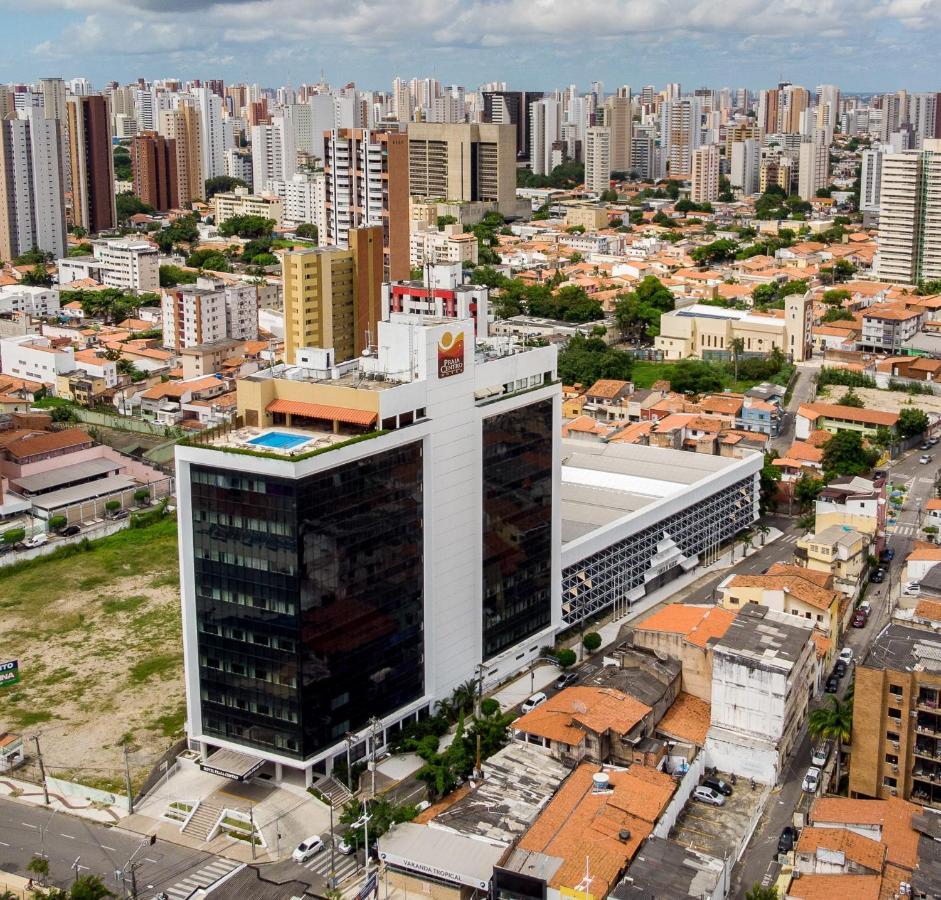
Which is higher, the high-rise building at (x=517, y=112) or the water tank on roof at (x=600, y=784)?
the high-rise building at (x=517, y=112)

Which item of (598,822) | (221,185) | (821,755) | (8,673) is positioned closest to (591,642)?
(821,755)

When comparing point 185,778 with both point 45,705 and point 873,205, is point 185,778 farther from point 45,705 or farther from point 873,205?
point 873,205

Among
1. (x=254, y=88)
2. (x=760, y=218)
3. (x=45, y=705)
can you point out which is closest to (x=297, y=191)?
(x=760, y=218)

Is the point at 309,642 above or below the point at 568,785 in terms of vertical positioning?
above

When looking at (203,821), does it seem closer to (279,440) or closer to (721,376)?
(279,440)

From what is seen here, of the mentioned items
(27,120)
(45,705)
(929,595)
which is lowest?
(45,705)

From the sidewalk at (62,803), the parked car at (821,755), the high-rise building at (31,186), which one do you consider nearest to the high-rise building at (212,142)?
the high-rise building at (31,186)

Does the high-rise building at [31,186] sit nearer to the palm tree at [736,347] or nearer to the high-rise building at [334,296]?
the high-rise building at [334,296]
